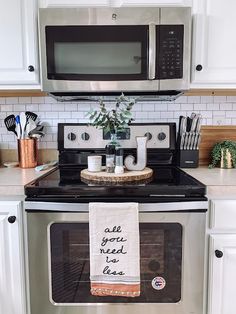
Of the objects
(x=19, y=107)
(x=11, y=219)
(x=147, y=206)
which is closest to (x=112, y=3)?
(x=19, y=107)

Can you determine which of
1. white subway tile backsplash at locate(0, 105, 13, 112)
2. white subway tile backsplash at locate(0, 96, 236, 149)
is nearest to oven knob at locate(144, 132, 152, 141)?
white subway tile backsplash at locate(0, 96, 236, 149)

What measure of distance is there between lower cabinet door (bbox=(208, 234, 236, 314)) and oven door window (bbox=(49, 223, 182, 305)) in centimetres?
15

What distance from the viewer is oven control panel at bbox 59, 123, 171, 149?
1869 mm

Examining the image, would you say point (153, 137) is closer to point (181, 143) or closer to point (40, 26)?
point (181, 143)

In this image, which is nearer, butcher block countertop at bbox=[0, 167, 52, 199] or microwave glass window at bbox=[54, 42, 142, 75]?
butcher block countertop at bbox=[0, 167, 52, 199]

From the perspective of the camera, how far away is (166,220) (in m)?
1.36

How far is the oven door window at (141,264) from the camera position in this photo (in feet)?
4.54

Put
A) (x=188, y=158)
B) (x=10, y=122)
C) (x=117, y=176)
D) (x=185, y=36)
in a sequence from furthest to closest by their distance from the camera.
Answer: (x=10, y=122)
(x=188, y=158)
(x=185, y=36)
(x=117, y=176)

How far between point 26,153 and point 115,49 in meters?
0.76

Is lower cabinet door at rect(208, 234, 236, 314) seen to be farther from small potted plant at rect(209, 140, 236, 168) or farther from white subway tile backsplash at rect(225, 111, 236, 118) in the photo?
white subway tile backsplash at rect(225, 111, 236, 118)

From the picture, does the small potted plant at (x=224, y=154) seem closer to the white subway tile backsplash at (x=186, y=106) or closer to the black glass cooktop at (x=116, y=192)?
the white subway tile backsplash at (x=186, y=106)

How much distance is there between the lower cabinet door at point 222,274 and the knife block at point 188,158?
1.66ft

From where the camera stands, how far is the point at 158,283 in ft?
4.61

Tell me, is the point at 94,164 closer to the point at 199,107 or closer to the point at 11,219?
the point at 11,219
